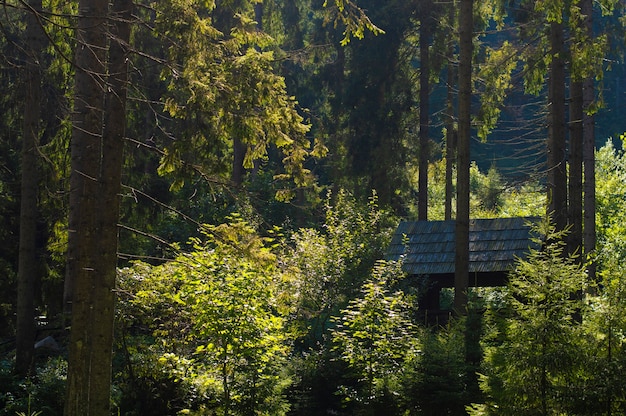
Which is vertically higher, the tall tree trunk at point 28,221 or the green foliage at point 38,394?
the tall tree trunk at point 28,221

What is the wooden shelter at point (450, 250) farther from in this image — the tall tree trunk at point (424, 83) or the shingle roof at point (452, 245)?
the tall tree trunk at point (424, 83)

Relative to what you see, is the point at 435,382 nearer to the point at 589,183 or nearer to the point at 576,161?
Answer: the point at 576,161

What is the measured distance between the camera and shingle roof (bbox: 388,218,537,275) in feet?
54.9

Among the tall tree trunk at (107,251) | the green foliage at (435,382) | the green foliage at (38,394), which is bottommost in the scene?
the green foliage at (38,394)

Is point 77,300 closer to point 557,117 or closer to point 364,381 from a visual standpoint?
point 364,381

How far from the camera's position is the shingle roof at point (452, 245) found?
16.7m

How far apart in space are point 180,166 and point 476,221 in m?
9.25

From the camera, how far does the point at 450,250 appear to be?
1758 cm

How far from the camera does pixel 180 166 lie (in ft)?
34.4

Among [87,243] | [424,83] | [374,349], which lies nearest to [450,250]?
[374,349]

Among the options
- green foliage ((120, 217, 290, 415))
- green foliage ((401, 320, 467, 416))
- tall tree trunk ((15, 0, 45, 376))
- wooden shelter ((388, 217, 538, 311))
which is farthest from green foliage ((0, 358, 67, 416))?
wooden shelter ((388, 217, 538, 311))

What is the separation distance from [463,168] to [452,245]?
10.5 ft

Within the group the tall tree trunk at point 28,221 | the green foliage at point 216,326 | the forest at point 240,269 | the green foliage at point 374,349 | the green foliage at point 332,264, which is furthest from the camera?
the green foliage at point 332,264

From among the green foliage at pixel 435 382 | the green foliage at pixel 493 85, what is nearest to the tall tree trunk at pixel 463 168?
the green foliage at pixel 493 85
